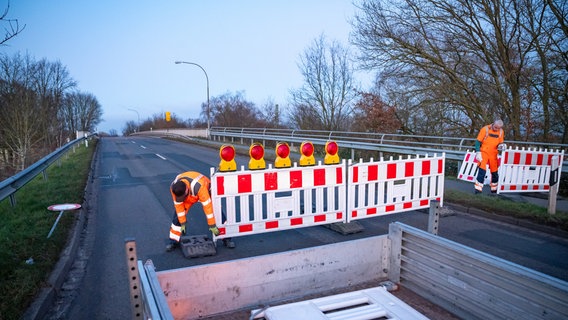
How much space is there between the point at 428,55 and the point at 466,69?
172cm

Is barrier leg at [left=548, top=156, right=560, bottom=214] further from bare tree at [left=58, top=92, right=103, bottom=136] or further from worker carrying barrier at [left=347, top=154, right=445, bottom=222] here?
bare tree at [left=58, top=92, right=103, bottom=136]

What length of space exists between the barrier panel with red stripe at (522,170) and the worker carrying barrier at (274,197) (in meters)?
5.06

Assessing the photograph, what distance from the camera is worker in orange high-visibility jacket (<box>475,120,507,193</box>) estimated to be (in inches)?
345

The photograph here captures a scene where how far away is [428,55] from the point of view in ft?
49.4

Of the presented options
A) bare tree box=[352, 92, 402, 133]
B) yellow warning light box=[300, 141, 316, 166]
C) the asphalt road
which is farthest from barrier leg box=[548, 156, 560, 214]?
bare tree box=[352, 92, 402, 133]

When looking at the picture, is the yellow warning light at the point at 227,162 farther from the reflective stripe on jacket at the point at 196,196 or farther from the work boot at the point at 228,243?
the work boot at the point at 228,243

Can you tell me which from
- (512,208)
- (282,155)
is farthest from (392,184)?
(512,208)

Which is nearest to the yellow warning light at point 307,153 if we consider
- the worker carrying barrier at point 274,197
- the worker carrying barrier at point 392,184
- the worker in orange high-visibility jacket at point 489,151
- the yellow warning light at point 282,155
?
the yellow warning light at point 282,155

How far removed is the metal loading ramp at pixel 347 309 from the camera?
9.34ft

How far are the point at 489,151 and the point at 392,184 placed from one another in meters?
3.73

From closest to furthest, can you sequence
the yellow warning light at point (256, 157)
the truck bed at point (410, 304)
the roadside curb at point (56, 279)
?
the truck bed at point (410, 304) → the roadside curb at point (56, 279) → the yellow warning light at point (256, 157)

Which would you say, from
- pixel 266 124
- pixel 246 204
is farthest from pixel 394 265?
pixel 266 124

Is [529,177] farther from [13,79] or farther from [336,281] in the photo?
[13,79]

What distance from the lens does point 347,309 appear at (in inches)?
120
